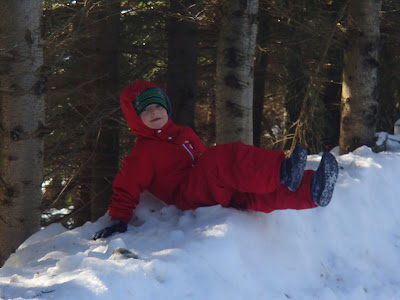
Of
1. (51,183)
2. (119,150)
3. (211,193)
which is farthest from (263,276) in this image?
(119,150)

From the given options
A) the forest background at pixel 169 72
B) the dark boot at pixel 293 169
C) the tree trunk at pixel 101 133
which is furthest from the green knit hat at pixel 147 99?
the tree trunk at pixel 101 133

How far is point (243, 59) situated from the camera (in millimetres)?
5441

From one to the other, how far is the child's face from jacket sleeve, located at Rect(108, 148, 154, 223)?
254 millimetres

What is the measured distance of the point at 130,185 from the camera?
3.98m

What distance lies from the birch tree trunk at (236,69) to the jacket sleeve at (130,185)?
1.64m

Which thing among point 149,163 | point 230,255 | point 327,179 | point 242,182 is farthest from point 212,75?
point 230,255

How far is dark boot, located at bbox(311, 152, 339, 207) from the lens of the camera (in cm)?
338

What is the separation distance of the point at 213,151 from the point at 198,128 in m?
5.56

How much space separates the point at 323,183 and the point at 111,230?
150cm

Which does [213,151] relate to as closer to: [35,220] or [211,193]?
[211,193]

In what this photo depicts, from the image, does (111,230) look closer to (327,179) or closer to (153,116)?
(153,116)

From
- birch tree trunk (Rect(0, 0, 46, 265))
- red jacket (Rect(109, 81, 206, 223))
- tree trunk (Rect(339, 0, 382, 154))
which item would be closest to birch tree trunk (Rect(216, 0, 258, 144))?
red jacket (Rect(109, 81, 206, 223))

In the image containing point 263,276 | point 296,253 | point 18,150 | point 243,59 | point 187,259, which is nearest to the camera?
point 187,259

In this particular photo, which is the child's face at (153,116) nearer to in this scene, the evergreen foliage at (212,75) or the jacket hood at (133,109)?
the jacket hood at (133,109)
